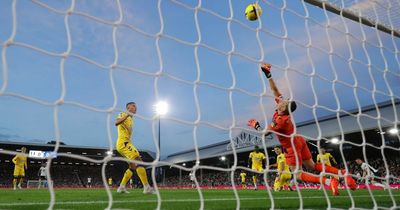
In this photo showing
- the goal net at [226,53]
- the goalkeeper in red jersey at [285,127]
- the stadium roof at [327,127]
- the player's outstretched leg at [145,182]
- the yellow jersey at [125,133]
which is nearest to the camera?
the goal net at [226,53]

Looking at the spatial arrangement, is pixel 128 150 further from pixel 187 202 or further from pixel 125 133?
pixel 187 202

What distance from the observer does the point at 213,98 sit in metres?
5.13

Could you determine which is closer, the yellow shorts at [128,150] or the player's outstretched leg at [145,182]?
the player's outstretched leg at [145,182]

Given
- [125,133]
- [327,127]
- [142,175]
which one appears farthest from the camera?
[327,127]

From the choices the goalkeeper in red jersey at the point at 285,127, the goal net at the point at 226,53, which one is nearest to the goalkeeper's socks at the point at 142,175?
the goal net at the point at 226,53

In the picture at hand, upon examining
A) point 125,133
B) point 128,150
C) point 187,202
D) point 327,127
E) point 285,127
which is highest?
point 327,127

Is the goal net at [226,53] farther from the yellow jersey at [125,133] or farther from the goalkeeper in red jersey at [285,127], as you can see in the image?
the yellow jersey at [125,133]

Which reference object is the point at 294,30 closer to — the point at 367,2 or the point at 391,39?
the point at 367,2

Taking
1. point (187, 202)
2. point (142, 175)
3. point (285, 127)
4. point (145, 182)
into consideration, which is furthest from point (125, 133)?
point (285, 127)

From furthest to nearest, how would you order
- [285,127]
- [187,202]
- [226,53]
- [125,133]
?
[125,133] → [187,202] → [285,127] → [226,53]

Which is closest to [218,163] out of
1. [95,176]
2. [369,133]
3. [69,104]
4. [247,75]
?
[95,176]

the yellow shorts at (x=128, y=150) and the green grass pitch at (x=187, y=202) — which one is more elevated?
the yellow shorts at (x=128, y=150)

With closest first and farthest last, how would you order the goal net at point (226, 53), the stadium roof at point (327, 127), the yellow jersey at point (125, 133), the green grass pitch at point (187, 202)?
the goal net at point (226, 53) → the green grass pitch at point (187, 202) → the yellow jersey at point (125, 133) → the stadium roof at point (327, 127)

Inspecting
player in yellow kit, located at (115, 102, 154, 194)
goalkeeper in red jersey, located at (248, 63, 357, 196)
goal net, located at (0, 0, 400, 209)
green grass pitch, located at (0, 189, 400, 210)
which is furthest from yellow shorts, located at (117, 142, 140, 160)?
goalkeeper in red jersey, located at (248, 63, 357, 196)
